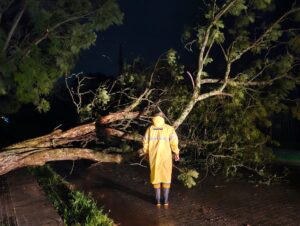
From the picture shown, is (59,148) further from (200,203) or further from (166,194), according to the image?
(200,203)

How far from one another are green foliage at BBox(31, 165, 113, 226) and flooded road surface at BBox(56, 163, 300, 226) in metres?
0.37

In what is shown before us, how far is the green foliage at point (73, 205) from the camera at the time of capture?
20.0 ft

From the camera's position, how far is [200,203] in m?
7.21

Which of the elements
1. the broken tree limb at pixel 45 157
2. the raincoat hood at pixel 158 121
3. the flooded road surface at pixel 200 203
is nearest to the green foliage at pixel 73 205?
the flooded road surface at pixel 200 203

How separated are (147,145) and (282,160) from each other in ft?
17.4

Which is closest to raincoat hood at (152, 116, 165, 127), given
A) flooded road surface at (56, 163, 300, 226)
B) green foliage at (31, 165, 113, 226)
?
flooded road surface at (56, 163, 300, 226)

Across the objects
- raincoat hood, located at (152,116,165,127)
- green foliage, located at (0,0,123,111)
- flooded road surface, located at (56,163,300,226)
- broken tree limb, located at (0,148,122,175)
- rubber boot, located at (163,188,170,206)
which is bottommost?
flooded road surface, located at (56,163,300,226)

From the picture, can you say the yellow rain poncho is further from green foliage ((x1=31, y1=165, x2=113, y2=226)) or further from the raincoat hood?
green foliage ((x1=31, y1=165, x2=113, y2=226))

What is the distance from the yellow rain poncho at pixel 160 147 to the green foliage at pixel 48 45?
2.39m

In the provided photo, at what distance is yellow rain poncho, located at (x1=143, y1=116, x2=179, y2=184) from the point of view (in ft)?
22.1

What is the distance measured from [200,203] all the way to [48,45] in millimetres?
4586

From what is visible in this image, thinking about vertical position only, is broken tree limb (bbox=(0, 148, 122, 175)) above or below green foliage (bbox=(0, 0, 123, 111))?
below

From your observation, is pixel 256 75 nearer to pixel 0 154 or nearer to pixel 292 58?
pixel 292 58

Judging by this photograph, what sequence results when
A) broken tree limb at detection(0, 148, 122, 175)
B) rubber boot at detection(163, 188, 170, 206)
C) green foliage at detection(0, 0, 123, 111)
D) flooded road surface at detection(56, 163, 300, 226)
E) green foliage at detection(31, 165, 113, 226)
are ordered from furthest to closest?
green foliage at detection(0, 0, 123, 111) < rubber boot at detection(163, 188, 170, 206) < broken tree limb at detection(0, 148, 122, 175) < flooded road surface at detection(56, 163, 300, 226) < green foliage at detection(31, 165, 113, 226)
